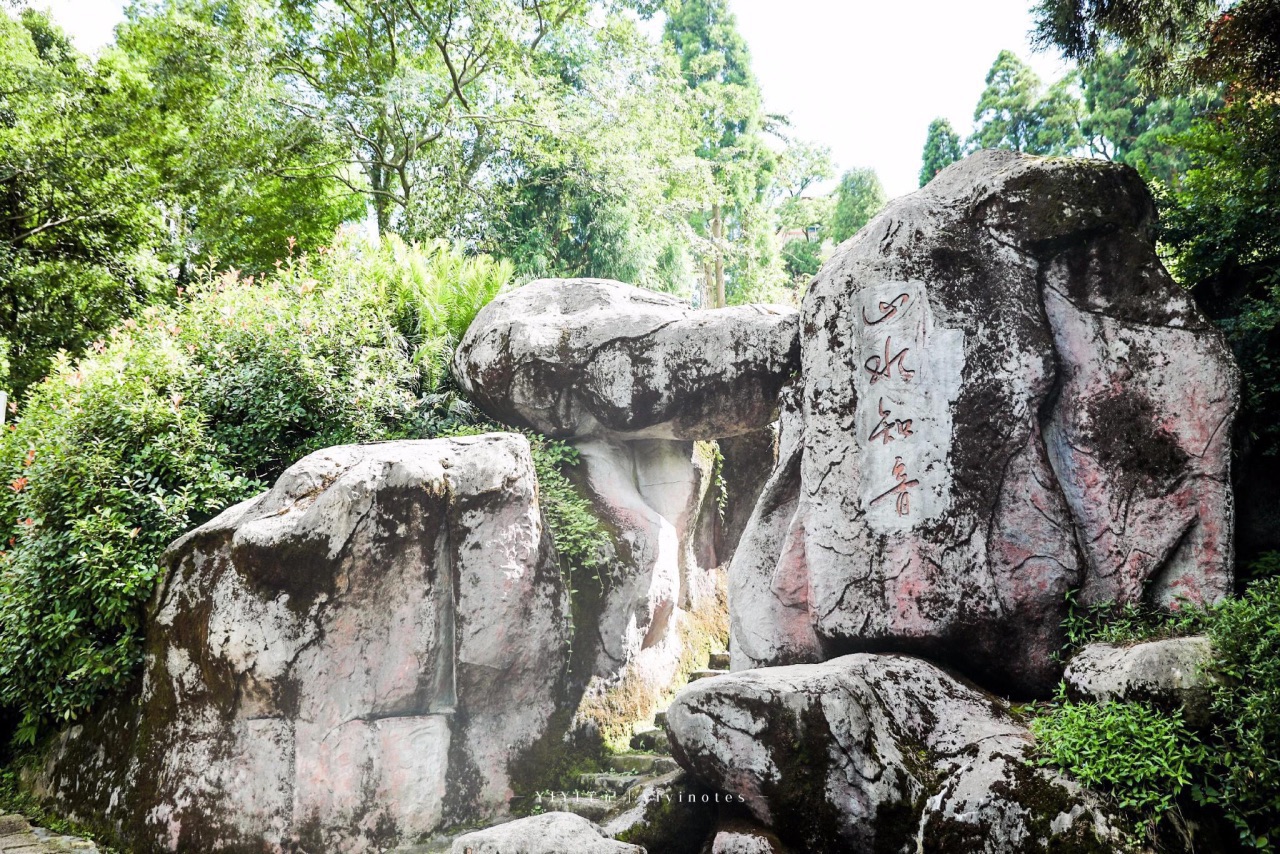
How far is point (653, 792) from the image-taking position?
18.1 feet

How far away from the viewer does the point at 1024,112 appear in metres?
24.6

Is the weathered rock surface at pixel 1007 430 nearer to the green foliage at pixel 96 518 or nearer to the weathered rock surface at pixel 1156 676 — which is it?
the weathered rock surface at pixel 1156 676

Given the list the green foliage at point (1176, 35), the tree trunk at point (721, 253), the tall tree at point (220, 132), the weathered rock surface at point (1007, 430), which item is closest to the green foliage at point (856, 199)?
the tree trunk at point (721, 253)

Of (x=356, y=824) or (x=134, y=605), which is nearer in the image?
(x=356, y=824)

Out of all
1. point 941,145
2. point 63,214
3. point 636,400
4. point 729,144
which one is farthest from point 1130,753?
point 941,145

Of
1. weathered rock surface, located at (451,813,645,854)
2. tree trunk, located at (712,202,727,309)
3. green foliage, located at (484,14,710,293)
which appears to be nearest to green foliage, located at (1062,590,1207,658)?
weathered rock surface, located at (451,813,645,854)

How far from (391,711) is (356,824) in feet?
2.56

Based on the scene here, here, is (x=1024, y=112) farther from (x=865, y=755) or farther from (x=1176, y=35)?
(x=865, y=755)

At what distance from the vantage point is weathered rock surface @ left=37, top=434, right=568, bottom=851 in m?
5.82

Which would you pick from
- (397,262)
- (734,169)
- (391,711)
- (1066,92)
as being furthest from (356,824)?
(1066,92)

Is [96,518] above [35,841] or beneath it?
above

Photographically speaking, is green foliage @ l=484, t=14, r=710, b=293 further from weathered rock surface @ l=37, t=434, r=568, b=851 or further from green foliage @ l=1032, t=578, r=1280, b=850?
green foliage @ l=1032, t=578, r=1280, b=850

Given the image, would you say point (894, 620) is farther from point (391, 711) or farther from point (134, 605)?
point (134, 605)

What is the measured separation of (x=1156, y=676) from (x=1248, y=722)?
43cm
